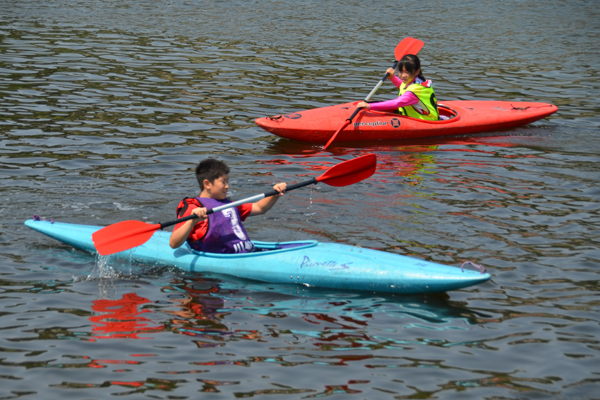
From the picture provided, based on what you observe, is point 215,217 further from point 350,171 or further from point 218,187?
point 350,171

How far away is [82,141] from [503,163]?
17.9ft

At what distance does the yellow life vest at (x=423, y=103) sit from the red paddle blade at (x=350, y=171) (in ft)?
11.7

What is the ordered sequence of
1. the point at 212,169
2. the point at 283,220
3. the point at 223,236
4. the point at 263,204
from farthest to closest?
the point at 283,220
the point at 263,204
the point at 223,236
the point at 212,169

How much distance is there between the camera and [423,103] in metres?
9.70

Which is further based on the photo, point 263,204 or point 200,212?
point 263,204

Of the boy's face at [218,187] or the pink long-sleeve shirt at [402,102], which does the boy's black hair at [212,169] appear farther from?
the pink long-sleeve shirt at [402,102]

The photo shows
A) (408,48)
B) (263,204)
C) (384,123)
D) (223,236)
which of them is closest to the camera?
(223,236)

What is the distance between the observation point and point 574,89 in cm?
1276

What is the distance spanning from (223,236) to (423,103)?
4.95m

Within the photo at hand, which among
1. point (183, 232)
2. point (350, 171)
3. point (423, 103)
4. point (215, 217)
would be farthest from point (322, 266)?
point (423, 103)

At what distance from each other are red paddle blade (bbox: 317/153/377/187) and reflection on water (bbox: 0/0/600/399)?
1.66 ft

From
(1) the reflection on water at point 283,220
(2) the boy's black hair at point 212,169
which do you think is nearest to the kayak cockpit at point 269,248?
(1) the reflection on water at point 283,220

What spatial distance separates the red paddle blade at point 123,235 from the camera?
552 cm

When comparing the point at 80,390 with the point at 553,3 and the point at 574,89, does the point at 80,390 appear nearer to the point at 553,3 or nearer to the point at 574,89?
the point at 574,89
